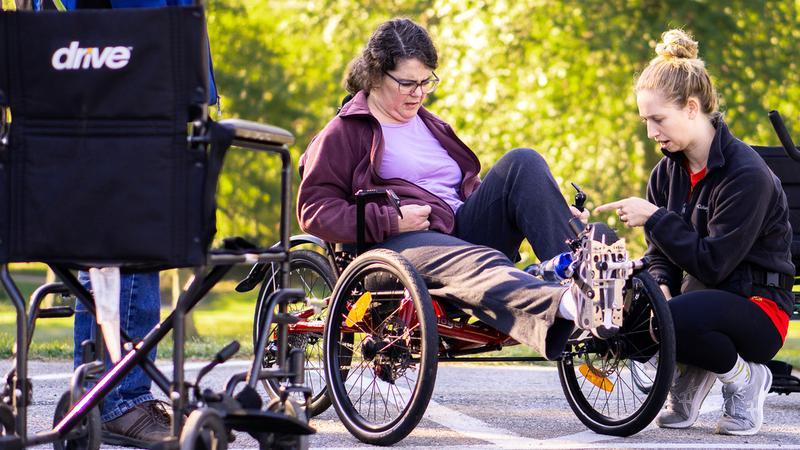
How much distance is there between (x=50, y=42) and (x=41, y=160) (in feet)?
0.97

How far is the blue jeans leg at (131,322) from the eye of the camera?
4062mm

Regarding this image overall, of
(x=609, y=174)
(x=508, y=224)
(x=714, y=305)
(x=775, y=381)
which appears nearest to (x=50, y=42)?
(x=508, y=224)

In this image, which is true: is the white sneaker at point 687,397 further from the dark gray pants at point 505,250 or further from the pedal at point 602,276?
the pedal at point 602,276

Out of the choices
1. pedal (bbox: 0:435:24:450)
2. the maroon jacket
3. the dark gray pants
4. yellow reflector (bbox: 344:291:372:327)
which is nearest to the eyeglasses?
the maroon jacket

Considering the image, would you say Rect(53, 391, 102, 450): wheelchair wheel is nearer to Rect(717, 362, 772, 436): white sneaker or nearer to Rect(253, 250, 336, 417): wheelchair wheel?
Rect(253, 250, 336, 417): wheelchair wheel

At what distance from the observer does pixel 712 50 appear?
13.9 m

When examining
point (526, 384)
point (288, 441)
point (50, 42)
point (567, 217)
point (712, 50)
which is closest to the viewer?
point (50, 42)

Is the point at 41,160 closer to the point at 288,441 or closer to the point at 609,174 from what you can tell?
the point at 288,441

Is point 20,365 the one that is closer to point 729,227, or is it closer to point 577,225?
point 577,225

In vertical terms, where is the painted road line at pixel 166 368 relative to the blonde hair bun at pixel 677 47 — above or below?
below

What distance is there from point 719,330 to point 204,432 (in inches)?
87.7

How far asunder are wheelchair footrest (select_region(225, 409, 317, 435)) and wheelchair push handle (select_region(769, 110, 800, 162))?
94.9 inches

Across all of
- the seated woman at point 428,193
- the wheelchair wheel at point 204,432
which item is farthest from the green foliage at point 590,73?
the wheelchair wheel at point 204,432

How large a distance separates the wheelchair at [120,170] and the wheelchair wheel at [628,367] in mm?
1336
